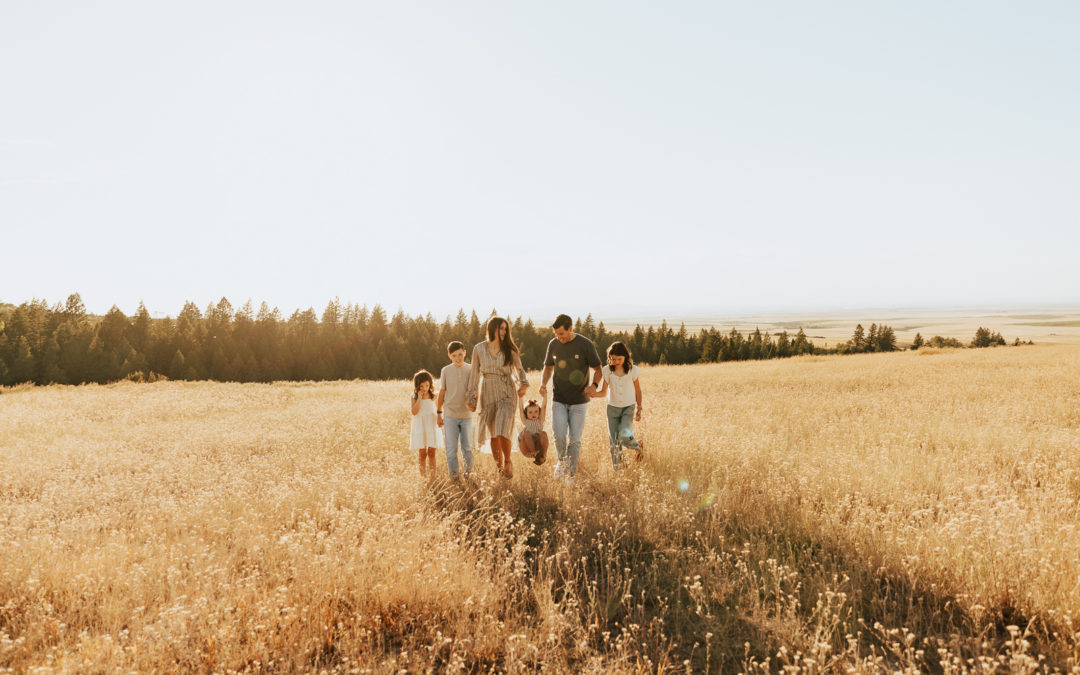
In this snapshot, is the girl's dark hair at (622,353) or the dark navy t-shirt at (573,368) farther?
the girl's dark hair at (622,353)

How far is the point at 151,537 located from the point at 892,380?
23180 mm

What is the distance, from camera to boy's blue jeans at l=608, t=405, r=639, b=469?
791 centimetres

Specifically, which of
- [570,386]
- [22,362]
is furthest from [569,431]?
[22,362]

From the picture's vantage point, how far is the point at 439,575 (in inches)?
171

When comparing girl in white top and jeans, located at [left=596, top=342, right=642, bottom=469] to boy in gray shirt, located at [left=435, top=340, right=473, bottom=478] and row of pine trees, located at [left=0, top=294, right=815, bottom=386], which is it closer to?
boy in gray shirt, located at [left=435, top=340, right=473, bottom=478]

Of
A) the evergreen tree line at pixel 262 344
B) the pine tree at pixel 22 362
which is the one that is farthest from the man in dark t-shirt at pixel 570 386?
the pine tree at pixel 22 362

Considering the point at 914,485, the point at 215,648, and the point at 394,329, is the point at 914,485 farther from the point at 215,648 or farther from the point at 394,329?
the point at 394,329

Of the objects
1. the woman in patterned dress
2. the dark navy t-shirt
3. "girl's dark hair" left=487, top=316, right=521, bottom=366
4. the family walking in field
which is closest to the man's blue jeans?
the family walking in field

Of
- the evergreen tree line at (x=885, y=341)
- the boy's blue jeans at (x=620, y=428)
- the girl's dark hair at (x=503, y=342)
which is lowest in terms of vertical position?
the evergreen tree line at (x=885, y=341)

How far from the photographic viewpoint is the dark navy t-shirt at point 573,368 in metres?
7.74

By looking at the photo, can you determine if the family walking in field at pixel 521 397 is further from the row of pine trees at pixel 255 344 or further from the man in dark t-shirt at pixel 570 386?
the row of pine trees at pixel 255 344

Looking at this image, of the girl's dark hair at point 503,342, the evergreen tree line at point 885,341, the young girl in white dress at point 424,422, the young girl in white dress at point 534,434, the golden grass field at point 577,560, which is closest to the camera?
the golden grass field at point 577,560

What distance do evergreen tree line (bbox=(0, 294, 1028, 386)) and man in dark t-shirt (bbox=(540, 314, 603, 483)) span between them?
4464 centimetres

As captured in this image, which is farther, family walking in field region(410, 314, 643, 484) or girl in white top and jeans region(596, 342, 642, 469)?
girl in white top and jeans region(596, 342, 642, 469)
